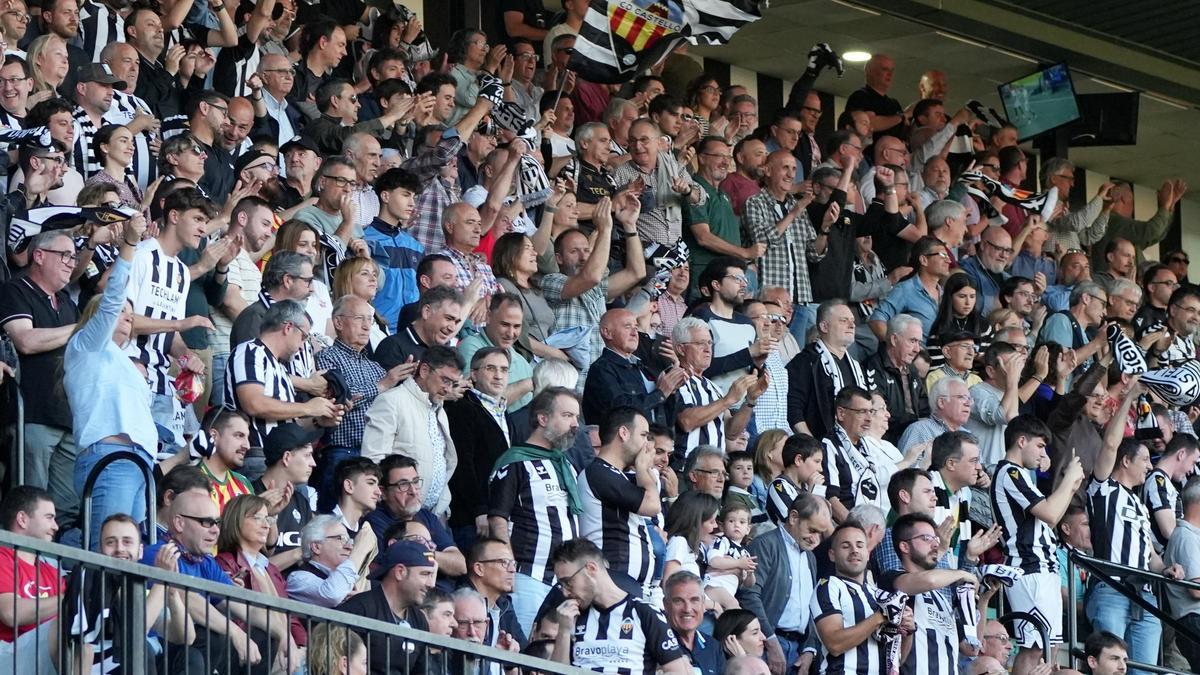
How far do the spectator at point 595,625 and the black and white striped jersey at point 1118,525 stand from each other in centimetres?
426

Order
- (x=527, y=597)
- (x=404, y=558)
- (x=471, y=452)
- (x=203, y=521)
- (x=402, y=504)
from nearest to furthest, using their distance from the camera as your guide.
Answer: (x=203, y=521) → (x=404, y=558) → (x=402, y=504) → (x=527, y=597) → (x=471, y=452)

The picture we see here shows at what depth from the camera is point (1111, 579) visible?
1170cm

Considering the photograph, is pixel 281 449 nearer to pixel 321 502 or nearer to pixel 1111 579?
pixel 321 502

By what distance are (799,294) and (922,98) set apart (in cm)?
460

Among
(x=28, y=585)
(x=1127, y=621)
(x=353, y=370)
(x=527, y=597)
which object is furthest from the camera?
(x=1127, y=621)

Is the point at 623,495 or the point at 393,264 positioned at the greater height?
the point at 393,264

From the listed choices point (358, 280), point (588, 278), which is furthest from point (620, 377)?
point (358, 280)

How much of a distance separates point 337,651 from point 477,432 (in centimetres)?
262

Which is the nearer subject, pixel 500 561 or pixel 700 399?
pixel 500 561

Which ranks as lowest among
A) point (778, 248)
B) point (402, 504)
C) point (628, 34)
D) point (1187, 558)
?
point (402, 504)

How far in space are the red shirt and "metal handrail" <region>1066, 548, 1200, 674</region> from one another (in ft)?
19.4

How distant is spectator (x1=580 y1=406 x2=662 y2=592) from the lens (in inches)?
373

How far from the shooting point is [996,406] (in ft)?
41.6

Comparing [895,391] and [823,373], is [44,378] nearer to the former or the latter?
[823,373]
